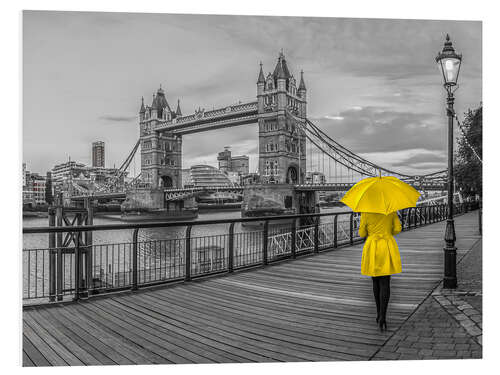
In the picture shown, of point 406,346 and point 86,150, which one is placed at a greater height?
point 86,150

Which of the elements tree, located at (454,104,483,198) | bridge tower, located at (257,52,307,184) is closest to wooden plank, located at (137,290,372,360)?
tree, located at (454,104,483,198)

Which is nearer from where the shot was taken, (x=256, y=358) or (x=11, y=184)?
(x=256, y=358)

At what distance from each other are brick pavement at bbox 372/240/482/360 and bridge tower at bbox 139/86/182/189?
210ft

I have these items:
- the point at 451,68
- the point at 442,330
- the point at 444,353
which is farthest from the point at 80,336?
the point at 451,68

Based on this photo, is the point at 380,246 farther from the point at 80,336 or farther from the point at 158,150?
the point at 158,150

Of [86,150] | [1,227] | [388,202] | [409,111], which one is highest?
[409,111]

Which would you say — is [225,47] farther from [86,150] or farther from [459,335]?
[459,335]

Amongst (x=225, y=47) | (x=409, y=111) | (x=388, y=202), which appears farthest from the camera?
(x=409, y=111)

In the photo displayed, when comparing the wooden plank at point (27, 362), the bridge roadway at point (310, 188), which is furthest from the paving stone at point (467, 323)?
the bridge roadway at point (310, 188)

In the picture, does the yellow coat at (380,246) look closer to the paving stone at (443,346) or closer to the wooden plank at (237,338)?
the paving stone at (443,346)

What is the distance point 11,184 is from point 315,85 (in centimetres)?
686

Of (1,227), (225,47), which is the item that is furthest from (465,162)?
(1,227)

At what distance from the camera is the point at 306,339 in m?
3.61
